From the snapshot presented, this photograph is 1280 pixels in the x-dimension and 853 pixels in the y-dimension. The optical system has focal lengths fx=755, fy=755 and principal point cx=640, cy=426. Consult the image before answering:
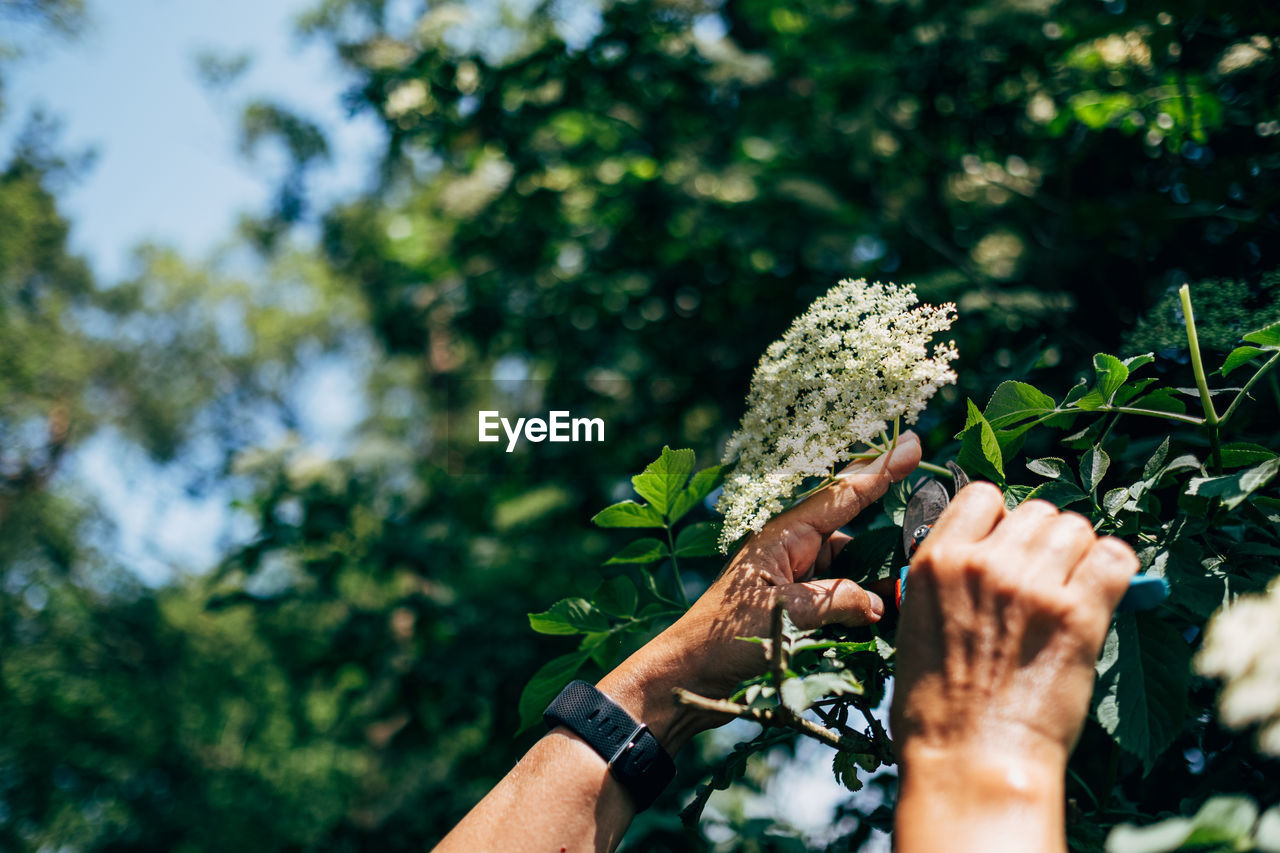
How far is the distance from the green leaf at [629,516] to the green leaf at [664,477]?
0.07 feet

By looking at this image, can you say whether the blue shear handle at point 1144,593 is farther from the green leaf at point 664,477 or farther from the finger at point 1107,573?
the green leaf at point 664,477

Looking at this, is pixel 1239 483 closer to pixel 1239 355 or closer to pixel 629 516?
pixel 1239 355

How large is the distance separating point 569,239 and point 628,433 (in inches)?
40.9

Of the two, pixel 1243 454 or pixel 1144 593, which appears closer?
pixel 1144 593

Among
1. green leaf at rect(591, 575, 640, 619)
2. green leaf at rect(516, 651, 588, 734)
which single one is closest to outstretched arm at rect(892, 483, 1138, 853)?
green leaf at rect(591, 575, 640, 619)

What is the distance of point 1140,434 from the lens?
1625mm

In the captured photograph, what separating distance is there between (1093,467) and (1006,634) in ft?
1.16

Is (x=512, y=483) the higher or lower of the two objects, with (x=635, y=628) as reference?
lower

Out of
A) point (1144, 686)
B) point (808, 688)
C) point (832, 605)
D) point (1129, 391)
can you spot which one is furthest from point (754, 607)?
point (1129, 391)

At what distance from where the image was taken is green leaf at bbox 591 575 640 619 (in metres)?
1.42

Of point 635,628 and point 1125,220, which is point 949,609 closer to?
point 635,628

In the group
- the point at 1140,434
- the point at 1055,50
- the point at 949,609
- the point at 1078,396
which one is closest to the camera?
the point at 949,609

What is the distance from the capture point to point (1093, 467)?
1126 millimetres

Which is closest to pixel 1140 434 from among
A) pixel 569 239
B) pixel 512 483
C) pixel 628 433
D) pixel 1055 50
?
pixel 1055 50
